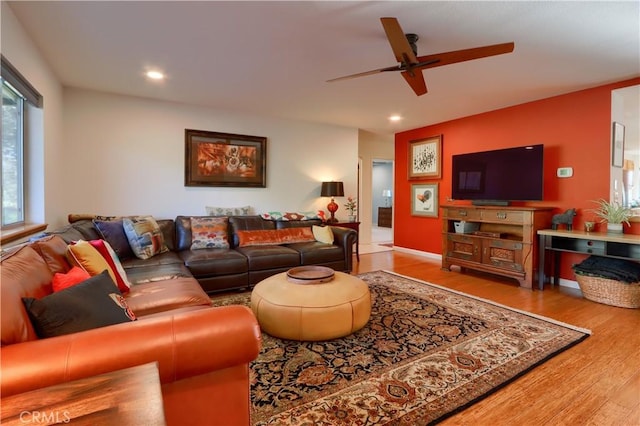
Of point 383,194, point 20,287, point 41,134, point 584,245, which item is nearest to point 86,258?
point 20,287

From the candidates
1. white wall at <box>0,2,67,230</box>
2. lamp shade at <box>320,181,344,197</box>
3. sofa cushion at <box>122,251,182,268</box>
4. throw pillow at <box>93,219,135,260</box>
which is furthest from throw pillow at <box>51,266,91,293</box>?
lamp shade at <box>320,181,344,197</box>

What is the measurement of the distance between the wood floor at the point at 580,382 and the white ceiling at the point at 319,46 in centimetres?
233

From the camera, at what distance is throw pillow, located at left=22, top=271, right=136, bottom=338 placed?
1123 millimetres

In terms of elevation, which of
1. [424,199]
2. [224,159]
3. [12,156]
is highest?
[224,159]

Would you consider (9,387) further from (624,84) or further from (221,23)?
(624,84)

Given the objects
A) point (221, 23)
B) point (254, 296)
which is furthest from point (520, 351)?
point (221, 23)

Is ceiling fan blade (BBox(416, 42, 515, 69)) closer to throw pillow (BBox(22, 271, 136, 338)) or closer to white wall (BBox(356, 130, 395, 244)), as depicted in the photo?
throw pillow (BBox(22, 271, 136, 338))

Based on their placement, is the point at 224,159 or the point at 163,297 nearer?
the point at 163,297

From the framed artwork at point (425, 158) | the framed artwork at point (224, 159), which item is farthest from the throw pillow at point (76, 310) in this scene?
the framed artwork at point (425, 158)

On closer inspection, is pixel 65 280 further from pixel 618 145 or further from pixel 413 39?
pixel 618 145

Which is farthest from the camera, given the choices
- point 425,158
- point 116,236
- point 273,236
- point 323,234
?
point 425,158

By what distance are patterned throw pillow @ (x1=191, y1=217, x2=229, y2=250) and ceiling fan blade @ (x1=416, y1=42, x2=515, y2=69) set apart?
2.88 meters

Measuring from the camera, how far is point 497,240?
4000mm

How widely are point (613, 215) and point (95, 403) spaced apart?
4.50 metres
